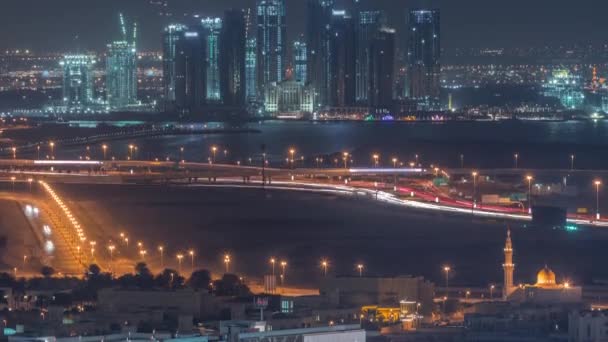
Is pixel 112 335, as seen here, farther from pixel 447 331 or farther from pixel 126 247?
pixel 126 247

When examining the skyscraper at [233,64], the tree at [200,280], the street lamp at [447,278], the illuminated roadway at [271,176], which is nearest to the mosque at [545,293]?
the street lamp at [447,278]

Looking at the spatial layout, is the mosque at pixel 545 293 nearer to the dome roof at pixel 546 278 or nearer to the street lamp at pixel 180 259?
the dome roof at pixel 546 278

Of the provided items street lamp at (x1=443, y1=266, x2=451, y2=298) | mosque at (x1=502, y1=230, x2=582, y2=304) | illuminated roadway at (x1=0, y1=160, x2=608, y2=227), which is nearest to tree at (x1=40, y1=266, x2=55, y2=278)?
street lamp at (x1=443, y1=266, x2=451, y2=298)

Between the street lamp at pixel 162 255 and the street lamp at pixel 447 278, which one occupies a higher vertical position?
the street lamp at pixel 162 255

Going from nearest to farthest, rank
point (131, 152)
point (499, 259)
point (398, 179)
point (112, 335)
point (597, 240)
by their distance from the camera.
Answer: point (112, 335)
point (499, 259)
point (597, 240)
point (398, 179)
point (131, 152)

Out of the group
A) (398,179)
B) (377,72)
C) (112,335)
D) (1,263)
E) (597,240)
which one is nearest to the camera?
(112,335)

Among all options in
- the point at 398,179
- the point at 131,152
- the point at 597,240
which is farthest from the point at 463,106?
the point at 597,240

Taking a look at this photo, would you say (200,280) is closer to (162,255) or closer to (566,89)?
(162,255)
